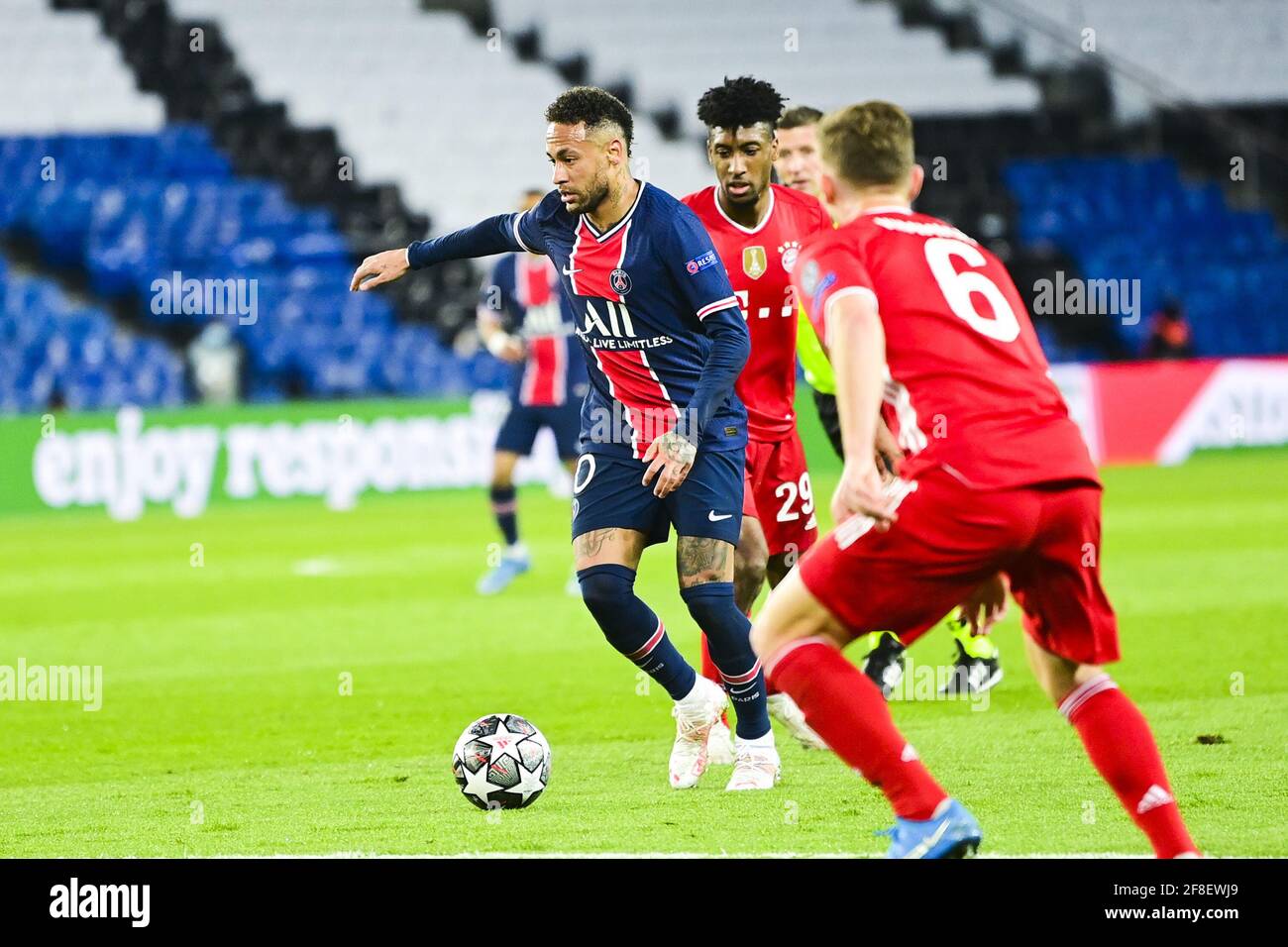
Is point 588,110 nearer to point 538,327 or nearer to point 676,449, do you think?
point 676,449

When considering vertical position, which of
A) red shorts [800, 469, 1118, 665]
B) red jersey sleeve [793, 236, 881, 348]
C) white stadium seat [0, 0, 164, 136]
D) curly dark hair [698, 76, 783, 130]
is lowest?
red shorts [800, 469, 1118, 665]

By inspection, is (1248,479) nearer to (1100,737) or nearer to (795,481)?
(795,481)

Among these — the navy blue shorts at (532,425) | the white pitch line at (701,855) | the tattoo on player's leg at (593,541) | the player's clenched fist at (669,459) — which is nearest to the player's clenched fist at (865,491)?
the white pitch line at (701,855)

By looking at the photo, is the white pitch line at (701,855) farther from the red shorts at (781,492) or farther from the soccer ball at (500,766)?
the red shorts at (781,492)

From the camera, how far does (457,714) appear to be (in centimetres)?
823

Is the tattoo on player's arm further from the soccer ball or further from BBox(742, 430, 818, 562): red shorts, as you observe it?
BBox(742, 430, 818, 562): red shorts

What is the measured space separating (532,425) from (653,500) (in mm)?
6983

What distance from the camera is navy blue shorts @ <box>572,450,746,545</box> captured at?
20.8 ft

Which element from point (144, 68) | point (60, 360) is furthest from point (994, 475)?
point (144, 68)

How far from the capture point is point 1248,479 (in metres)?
19.7

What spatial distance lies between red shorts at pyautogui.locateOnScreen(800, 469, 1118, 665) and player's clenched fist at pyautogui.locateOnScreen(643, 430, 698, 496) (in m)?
1.40

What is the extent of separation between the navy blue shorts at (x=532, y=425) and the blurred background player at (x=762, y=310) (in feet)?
18.3
